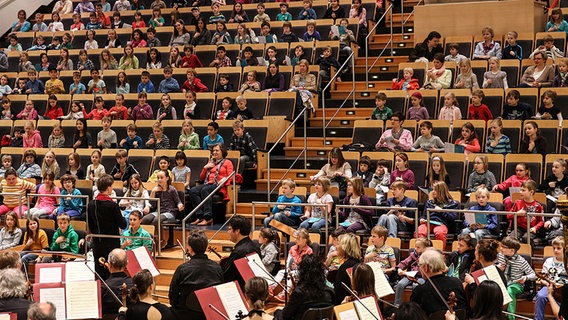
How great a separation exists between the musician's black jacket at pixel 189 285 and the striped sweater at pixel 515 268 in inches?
110

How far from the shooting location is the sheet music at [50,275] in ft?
22.2

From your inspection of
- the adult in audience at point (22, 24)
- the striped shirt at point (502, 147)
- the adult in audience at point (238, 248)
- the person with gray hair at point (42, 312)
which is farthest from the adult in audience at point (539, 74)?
the adult in audience at point (22, 24)

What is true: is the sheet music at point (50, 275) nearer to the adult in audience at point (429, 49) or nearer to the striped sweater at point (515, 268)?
the striped sweater at point (515, 268)

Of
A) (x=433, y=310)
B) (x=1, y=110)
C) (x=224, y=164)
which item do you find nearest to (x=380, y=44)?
(x=224, y=164)

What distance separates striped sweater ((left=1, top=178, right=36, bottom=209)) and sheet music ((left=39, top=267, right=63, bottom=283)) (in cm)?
458

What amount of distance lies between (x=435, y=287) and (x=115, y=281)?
258 centimetres

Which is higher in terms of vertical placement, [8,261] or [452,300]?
[8,261]

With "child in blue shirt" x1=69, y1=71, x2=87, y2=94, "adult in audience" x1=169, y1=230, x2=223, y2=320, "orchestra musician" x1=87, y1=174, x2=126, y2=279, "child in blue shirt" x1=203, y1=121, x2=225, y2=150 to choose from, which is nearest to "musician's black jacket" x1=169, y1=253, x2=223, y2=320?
"adult in audience" x1=169, y1=230, x2=223, y2=320

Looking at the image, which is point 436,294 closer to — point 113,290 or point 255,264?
point 255,264

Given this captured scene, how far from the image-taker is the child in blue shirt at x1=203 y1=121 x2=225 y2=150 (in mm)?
11727

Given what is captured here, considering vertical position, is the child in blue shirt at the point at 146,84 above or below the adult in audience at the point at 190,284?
above

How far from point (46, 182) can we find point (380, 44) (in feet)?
20.5

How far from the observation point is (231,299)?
19.9ft

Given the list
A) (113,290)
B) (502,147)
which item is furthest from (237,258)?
(502,147)
